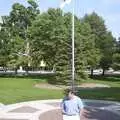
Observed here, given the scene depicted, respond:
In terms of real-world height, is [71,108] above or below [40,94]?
above

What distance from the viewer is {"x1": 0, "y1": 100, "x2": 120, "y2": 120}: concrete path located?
64.4 feet

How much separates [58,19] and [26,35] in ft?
38.0

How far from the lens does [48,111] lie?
71.9 ft

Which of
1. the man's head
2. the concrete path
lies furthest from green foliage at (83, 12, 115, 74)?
the man's head

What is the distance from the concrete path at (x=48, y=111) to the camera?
19.6 m

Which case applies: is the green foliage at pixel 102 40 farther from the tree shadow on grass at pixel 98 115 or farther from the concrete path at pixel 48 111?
the tree shadow on grass at pixel 98 115

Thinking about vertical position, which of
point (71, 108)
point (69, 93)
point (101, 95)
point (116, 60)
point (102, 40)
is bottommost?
point (101, 95)

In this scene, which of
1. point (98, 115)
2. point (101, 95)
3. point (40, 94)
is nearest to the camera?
point (98, 115)

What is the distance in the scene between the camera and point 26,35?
217ft

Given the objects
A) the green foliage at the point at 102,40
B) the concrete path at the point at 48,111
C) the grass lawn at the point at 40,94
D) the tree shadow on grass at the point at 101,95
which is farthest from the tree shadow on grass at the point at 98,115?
the green foliage at the point at 102,40

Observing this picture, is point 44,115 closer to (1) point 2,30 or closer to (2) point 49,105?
(2) point 49,105

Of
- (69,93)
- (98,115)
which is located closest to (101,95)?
(98,115)

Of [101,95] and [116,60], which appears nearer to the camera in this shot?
[101,95]

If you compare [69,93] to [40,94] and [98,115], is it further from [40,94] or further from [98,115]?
[40,94]
